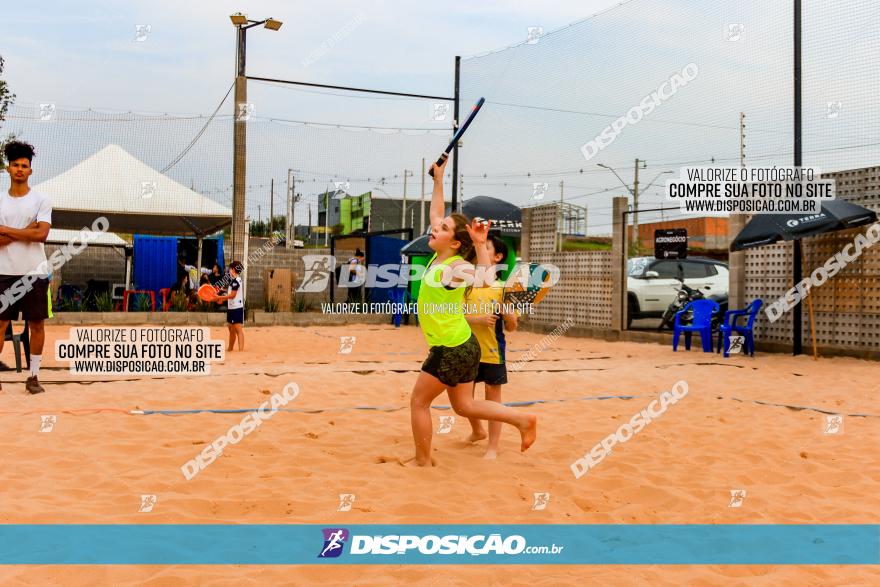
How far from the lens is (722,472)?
13.9 feet

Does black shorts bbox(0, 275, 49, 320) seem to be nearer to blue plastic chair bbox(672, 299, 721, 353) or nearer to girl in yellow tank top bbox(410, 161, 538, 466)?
girl in yellow tank top bbox(410, 161, 538, 466)

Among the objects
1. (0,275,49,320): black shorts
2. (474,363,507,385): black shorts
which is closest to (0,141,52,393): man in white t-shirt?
(0,275,49,320): black shorts

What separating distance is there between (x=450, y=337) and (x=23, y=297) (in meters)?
3.86

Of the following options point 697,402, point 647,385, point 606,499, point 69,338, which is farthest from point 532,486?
point 69,338

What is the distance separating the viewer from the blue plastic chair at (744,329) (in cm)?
1025

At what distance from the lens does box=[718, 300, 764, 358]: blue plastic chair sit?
10.2m

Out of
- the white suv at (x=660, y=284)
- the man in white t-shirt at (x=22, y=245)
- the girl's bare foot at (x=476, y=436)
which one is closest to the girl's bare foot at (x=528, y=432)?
the girl's bare foot at (x=476, y=436)

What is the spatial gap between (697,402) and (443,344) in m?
3.38

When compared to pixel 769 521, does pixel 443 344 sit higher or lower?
higher

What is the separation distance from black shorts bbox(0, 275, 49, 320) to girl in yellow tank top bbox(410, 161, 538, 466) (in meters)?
3.60

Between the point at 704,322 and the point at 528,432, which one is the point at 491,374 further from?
the point at 704,322

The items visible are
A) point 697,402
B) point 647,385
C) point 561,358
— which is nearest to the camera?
point 697,402

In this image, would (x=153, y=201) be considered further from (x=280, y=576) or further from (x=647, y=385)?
(x=280, y=576)

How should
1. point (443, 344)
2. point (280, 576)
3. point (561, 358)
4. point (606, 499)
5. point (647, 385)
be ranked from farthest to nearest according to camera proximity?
point (561, 358) < point (647, 385) < point (443, 344) < point (606, 499) < point (280, 576)
